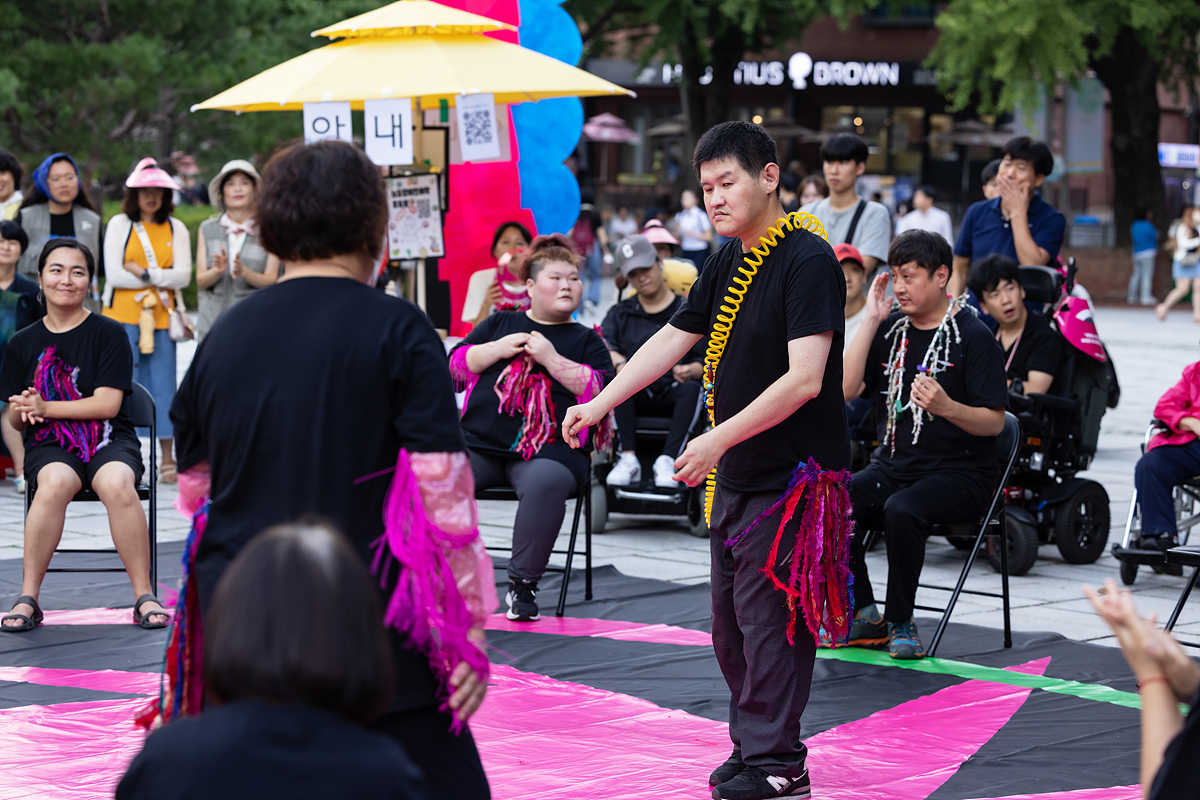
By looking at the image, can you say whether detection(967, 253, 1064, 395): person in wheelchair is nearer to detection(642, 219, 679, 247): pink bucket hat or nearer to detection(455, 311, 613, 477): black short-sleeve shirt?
detection(455, 311, 613, 477): black short-sleeve shirt

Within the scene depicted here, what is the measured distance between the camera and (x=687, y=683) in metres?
5.41

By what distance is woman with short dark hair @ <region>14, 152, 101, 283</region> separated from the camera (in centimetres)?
920

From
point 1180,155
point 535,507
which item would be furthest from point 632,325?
point 1180,155

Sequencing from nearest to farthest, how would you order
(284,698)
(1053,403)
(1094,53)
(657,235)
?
1. (284,698)
2. (1053,403)
3. (657,235)
4. (1094,53)

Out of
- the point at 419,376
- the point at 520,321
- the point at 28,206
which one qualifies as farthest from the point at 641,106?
the point at 419,376

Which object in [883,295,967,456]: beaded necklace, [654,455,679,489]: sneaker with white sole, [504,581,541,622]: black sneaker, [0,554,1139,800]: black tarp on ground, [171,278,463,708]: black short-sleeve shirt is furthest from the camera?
[654,455,679,489]: sneaker with white sole

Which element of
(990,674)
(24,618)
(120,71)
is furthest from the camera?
(120,71)

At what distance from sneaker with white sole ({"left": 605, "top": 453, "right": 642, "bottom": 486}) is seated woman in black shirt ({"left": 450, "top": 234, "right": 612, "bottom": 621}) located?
164 cm

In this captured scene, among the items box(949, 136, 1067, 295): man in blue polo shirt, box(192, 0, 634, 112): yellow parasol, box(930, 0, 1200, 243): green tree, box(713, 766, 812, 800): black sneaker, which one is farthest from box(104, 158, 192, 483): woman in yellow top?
box(930, 0, 1200, 243): green tree

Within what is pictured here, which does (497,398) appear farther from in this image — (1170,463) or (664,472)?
(1170,463)

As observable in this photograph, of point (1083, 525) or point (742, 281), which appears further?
point (1083, 525)

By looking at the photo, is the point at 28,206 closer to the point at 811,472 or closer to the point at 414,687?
the point at 811,472

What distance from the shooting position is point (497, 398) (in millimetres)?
6543

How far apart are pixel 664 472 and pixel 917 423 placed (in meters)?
2.33
